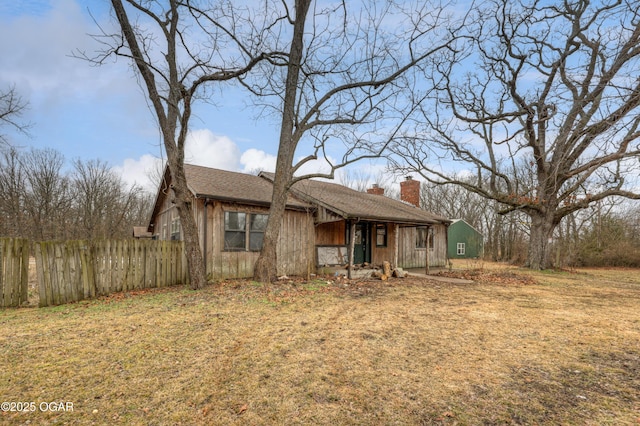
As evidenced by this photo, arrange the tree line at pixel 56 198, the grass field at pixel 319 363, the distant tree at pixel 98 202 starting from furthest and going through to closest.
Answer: the distant tree at pixel 98 202 → the tree line at pixel 56 198 → the grass field at pixel 319 363

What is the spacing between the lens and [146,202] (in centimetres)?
3691

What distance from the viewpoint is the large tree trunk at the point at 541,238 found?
1549 centimetres

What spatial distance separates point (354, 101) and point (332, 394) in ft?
32.1

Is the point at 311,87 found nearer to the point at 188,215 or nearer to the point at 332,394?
the point at 188,215

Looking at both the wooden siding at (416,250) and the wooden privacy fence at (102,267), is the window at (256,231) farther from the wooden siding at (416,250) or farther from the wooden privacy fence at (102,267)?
the wooden siding at (416,250)

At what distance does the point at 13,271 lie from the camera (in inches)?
262

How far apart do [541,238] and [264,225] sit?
46.1ft

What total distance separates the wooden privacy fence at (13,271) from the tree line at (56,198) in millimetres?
22215

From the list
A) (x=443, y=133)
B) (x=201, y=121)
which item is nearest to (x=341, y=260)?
(x=201, y=121)

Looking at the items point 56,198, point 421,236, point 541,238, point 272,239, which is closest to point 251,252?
point 272,239

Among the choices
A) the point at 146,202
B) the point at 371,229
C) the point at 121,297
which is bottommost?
the point at 121,297

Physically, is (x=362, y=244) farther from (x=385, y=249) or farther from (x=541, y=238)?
(x=541, y=238)

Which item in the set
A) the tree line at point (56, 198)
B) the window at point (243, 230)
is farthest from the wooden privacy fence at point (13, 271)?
the tree line at point (56, 198)

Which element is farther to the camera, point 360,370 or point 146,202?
point 146,202
